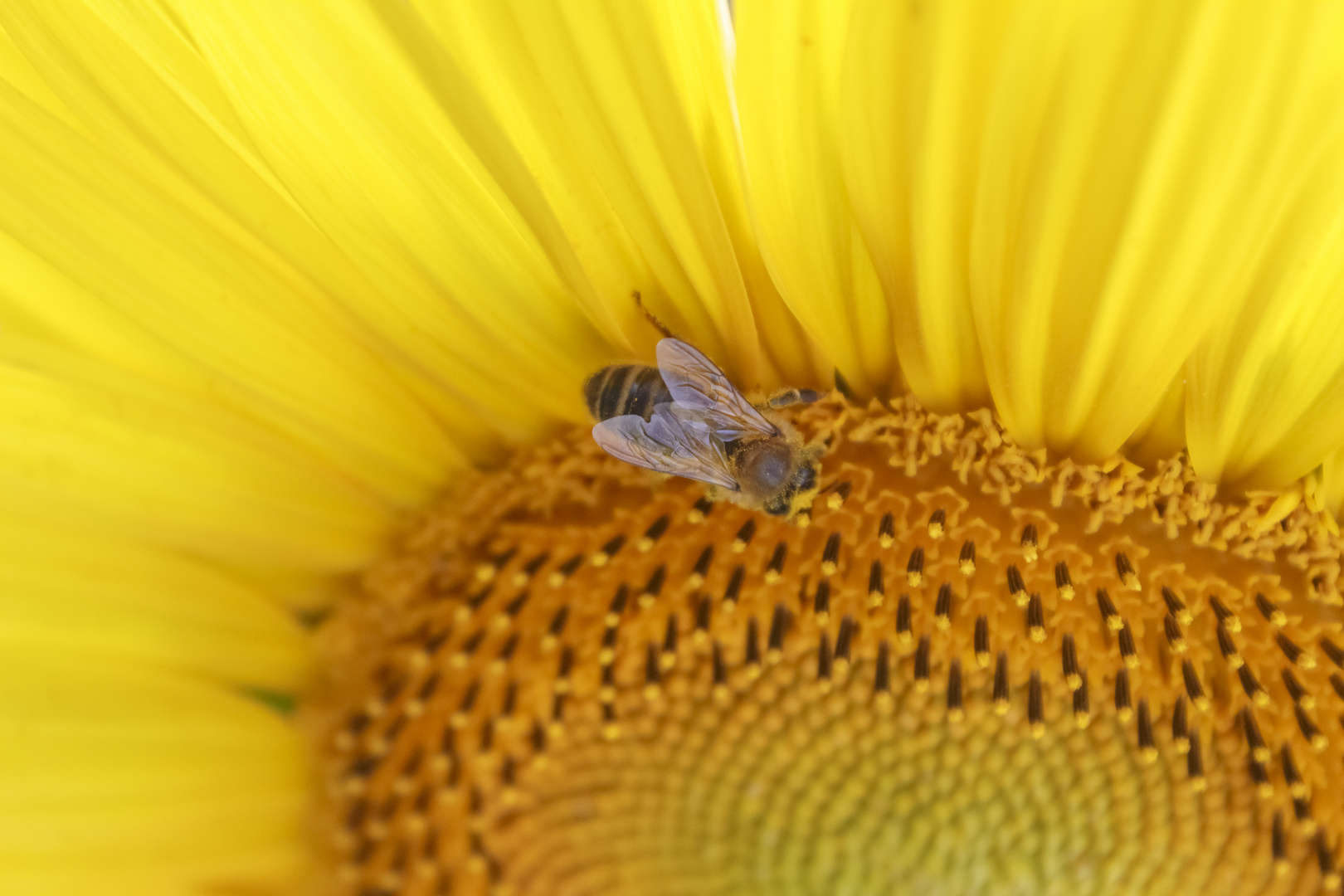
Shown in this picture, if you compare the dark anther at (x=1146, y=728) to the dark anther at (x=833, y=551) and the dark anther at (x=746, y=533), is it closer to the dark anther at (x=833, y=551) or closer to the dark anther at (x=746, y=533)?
the dark anther at (x=833, y=551)

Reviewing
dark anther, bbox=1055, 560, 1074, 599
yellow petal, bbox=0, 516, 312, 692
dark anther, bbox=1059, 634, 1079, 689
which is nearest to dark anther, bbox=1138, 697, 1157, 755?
dark anther, bbox=1059, 634, 1079, 689

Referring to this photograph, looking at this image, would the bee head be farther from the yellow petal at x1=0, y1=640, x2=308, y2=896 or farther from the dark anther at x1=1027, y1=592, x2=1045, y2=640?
the yellow petal at x1=0, y1=640, x2=308, y2=896

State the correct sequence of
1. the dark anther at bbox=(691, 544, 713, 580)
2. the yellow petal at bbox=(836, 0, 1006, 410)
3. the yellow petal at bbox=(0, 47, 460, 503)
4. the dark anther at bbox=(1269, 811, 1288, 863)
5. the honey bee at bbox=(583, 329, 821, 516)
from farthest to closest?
the dark anther at bbox=(691, 544, 713, 580) → the dark anther at bbox=(1269, 811, 1288, 863) → the honey bee at bbox=(583, 329, 821, 516) → the yellow petal at bbox=(0, 47, 460, 503) → the yellow petal at bbox=(836, 0, 1006, 410)

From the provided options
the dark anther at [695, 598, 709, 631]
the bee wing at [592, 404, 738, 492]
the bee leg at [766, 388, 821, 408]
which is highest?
the bee leg at [766, 388, 821, 408]

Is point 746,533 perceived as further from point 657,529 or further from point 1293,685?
point 1293,685

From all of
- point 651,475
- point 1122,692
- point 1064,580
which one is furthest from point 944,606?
point 651,475

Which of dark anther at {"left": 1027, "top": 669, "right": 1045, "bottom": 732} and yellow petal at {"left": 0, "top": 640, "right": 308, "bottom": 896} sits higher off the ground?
dark anther at {"left": 1027, "top": 669, "right": 1045, "bottom": 732}

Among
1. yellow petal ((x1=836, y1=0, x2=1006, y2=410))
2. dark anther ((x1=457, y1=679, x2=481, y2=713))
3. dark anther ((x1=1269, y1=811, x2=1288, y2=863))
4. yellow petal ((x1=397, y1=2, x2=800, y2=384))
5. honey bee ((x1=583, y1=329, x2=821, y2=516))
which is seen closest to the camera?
yellow petal ((x1=836, y1=0, x2=1006, y2=410))
